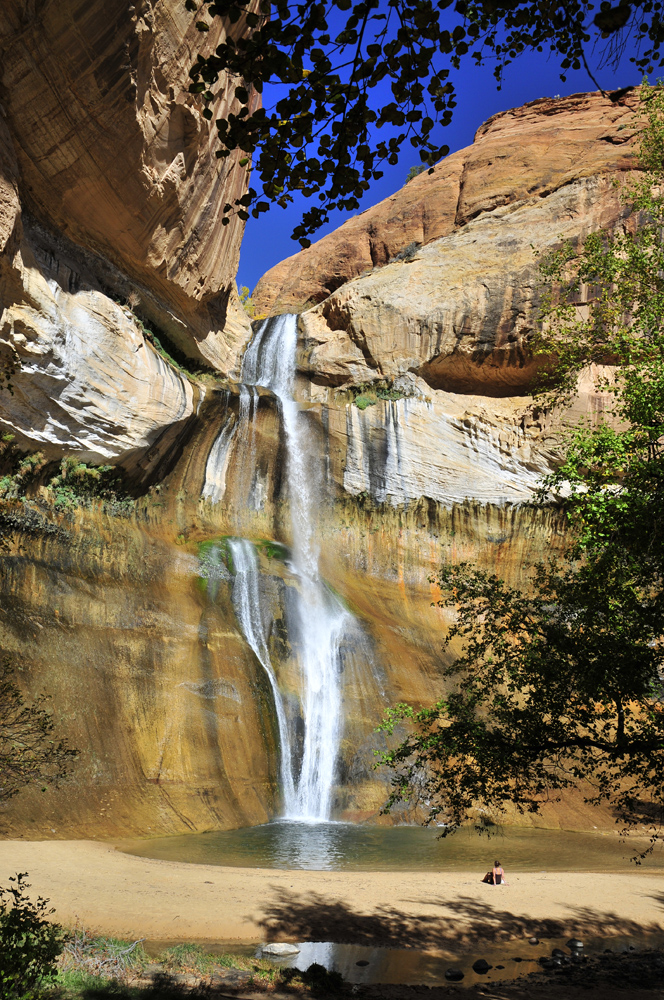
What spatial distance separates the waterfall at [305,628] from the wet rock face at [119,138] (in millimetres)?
6008

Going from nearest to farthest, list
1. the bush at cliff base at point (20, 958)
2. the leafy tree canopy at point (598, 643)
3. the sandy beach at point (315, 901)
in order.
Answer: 1. the bush at cliff base at point (20, 958)
2. the leafy tree canopy at point (598, 643)
3. the sandy beach at point (315, 901)

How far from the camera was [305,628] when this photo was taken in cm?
1994

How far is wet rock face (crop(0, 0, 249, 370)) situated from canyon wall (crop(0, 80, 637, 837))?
0.46 feet

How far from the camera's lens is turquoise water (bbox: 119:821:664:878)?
1253 centimetres

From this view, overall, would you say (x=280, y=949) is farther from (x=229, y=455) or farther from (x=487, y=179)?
(x=487, y=179)

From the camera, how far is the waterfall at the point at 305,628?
16531mm

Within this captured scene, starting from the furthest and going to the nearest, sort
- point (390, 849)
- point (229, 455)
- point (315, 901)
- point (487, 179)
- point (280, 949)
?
1. point (487, 179)
2. point (229, 455)
3. point (390, 849)
4. point (315, 901)
5. point (280, 949)

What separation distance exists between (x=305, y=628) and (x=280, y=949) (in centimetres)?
1170

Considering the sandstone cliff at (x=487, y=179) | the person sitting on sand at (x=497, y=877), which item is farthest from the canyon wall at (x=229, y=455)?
the person sitting on sand at (x=497, y=877)

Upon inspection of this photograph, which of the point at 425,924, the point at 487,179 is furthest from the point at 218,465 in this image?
the point at 487,179

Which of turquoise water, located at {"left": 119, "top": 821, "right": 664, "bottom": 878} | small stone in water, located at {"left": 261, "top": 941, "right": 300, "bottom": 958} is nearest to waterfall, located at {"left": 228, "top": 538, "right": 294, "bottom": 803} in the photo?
turquoise water, located at {"left": 119, "top": 821, "right": 664, "bottom": 878}

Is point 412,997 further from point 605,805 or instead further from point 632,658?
point 605,805

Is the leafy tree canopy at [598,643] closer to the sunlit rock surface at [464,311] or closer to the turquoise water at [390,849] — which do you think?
the turquoise water at [390,849]

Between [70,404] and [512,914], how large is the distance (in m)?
16.2
